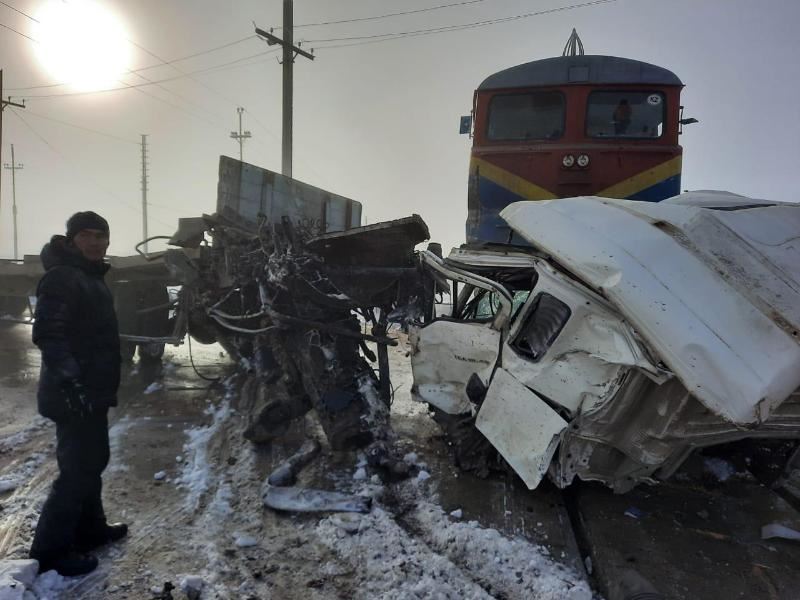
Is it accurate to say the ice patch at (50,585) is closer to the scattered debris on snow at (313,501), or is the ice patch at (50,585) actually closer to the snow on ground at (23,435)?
the scattered debris on snow at (313,501)

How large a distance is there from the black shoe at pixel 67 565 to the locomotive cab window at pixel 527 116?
18.8 ft

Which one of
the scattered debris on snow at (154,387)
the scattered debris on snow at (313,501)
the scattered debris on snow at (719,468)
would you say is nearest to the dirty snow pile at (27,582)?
the scattered debris on snow at (313,501)

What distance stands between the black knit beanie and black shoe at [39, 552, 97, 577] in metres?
1.72

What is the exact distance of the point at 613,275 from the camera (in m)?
2.61

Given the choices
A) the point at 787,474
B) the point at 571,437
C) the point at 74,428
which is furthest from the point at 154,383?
the point at 787,474

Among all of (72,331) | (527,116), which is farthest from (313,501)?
(527,116)

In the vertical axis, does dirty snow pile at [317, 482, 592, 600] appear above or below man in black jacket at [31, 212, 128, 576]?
below

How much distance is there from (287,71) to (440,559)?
56.0 feet

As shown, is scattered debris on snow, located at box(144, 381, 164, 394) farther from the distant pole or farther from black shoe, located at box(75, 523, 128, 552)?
the distant pole

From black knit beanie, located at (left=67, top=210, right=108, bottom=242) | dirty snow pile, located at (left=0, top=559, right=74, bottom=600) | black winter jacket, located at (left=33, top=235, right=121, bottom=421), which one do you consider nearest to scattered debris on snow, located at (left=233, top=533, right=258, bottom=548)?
dirty snow pile, located at (left=0, top=559, right=74, bottom=600)

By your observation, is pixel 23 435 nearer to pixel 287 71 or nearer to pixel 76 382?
pixel 76 382

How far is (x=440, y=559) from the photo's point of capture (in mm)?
2799

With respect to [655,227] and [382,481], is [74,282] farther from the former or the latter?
[655,227]

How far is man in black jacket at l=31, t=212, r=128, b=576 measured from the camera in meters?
2.62
